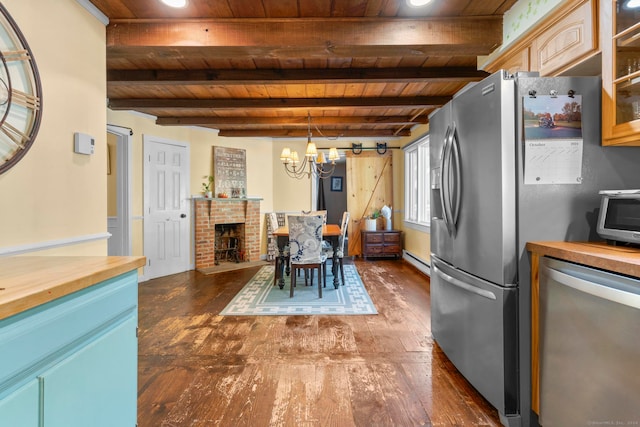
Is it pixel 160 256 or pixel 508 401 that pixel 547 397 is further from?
pixel 160 256

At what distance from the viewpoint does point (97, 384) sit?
1027mm

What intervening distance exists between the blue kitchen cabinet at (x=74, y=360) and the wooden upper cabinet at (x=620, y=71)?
2243mm

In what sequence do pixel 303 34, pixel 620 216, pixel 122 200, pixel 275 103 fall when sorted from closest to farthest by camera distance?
pixel 620 216 < pixel 303 34 < pixel 275 103 < pixel 122 200

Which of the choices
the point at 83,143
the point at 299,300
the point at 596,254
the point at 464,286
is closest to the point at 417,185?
the point at 299,300

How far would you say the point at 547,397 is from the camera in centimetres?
136

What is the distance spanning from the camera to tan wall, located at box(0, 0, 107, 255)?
140cm

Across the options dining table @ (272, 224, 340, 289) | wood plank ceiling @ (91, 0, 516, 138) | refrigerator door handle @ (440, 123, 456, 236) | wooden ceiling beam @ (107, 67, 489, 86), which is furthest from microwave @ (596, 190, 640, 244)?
dining table @ (272, 224, 340, 289)

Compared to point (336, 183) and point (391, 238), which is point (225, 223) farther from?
point (336, 183)

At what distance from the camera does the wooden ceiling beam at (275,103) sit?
386 centimetres

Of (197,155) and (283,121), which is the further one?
(197,155)

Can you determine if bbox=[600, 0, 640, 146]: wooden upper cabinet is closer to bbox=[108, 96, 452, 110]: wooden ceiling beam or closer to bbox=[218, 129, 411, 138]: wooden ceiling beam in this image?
bbox=[108, 96, 452, 110]: wooden ceiling beam

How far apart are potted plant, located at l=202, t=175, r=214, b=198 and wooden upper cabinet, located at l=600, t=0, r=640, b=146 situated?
16.5ft

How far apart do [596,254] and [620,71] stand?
929 mm

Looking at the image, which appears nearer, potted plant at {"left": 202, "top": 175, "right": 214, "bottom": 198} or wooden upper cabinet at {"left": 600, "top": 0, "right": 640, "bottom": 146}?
wooden upper cabinet at {"left": 600, "top": 0, "right": 640, "bottom": 146}
